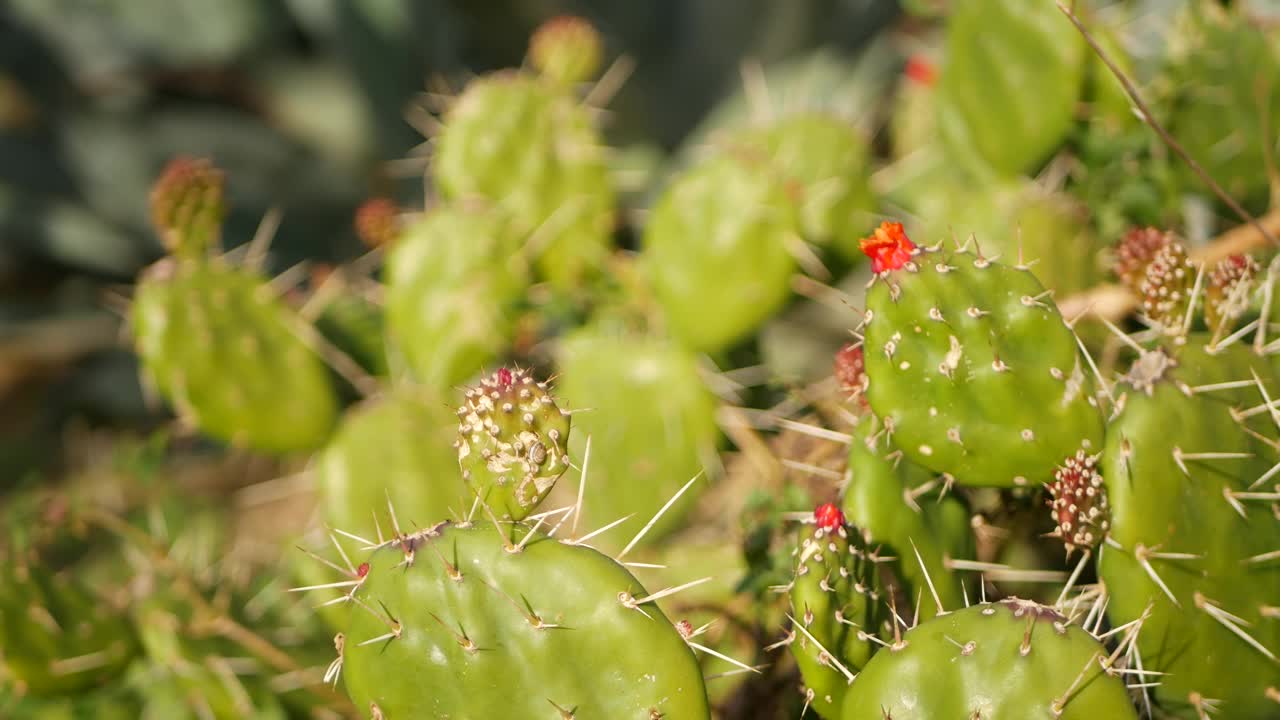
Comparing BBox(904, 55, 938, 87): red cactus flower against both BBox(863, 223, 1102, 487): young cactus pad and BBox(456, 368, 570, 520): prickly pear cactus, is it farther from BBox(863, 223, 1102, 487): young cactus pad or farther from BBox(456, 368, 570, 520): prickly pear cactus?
BBox(456, 368, 570, 520): prickly pear cactus

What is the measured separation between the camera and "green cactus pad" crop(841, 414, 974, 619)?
0.92 meters

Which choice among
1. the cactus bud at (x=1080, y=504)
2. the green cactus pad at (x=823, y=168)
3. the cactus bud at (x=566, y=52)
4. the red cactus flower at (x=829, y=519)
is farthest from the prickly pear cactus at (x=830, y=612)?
the cactus bud at (x=566, y=52)

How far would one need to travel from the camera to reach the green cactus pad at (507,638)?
772 millimetres

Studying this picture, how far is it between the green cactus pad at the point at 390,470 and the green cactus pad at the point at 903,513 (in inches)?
25.7

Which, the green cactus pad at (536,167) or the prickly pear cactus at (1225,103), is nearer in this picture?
the prickly pear cactus at (1225,103)

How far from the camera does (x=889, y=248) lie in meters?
0.86

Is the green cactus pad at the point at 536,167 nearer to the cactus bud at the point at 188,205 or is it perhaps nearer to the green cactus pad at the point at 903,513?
the cactus bud at the point at 188,205

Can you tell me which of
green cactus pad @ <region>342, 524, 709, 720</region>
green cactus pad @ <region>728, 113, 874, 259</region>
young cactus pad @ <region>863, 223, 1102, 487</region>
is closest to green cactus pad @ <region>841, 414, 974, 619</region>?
young cactus pad @ <region>863, 223, 1102, 487</region>

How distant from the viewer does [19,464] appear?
123 inches

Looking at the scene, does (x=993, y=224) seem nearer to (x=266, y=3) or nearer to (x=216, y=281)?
(x=216, y=281)

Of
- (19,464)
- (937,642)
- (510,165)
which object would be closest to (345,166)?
(19,464)

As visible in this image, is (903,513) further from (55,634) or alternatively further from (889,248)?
(55,634)

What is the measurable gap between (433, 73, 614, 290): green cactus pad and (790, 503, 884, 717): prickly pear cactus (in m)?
0.94

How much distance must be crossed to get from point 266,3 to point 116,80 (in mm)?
446
